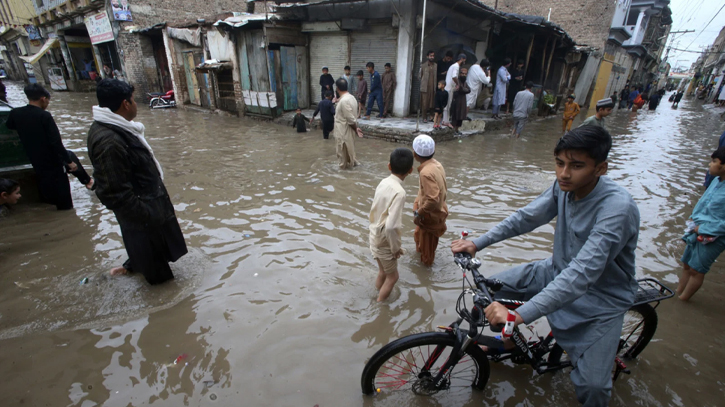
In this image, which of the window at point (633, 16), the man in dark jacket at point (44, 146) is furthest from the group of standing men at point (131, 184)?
the window at point (633, 16)

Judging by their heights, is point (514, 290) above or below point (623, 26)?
below

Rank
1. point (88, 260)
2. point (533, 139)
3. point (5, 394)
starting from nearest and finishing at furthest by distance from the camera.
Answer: point (5, 394) < point (88, 260) < point (533, 139)

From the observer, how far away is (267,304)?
3.09m

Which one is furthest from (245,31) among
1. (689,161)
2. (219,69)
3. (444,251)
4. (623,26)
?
(623,26)

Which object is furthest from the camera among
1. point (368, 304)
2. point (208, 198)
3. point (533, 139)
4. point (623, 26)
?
point (623, 26)

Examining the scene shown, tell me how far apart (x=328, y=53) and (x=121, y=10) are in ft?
39.6

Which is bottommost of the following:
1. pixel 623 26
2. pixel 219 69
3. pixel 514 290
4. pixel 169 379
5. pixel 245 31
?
pixel 169 379

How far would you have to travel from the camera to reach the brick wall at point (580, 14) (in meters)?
20.1

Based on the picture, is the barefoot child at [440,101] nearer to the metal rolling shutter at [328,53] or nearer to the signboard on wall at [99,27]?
the metal rolling shutter at [328,53]

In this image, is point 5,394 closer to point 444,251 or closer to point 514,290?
point 514,290

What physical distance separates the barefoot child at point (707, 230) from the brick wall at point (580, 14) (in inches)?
923

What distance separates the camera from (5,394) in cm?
216

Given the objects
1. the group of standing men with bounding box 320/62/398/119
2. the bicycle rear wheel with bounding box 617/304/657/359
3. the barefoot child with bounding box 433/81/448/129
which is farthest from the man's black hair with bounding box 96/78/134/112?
the group of standing men with bounding box 320/62/398/119

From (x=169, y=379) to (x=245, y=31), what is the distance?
12.8m
